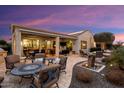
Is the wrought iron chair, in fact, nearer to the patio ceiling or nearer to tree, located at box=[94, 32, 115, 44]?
the patio ceiling

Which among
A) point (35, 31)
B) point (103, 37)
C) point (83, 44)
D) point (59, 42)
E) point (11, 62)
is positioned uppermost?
point (35, 31)

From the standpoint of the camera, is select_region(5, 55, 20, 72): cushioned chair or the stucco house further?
the stucco house

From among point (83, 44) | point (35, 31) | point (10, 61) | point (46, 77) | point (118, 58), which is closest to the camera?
point (46, 77)

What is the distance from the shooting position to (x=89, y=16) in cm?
1141

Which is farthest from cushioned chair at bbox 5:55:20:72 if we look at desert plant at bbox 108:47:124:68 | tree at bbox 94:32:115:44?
tree at bbox 94:32:115:44

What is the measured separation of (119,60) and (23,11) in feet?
26.3

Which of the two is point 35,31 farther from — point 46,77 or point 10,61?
point 46,77

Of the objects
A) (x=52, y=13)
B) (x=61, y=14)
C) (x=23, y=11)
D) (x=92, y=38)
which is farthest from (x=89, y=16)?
(x=92, y=38)

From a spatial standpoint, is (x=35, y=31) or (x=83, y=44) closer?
(x=35, y=31)

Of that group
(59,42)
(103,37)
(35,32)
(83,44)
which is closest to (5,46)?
(35,32)

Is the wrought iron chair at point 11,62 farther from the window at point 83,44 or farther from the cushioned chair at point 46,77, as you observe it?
the window at point 83,44

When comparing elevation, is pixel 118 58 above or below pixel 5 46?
below

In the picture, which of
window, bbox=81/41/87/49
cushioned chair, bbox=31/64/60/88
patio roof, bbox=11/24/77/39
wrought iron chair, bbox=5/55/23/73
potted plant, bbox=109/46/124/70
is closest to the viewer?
cushioned chair, bbox=31/64/60/88
